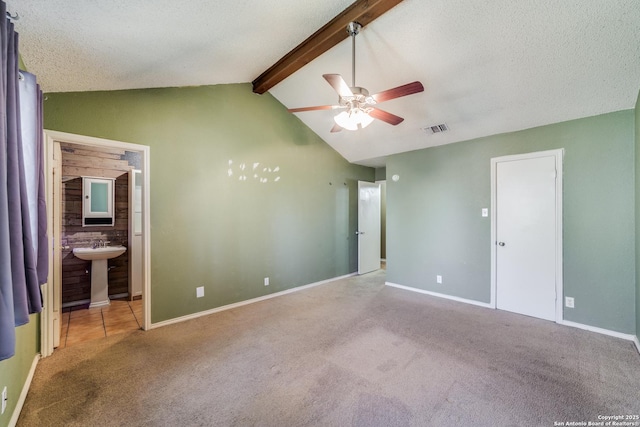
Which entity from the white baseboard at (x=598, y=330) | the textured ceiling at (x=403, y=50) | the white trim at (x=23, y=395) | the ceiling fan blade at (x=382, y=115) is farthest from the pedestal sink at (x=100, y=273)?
the white baseboard at (x=598, y=330)

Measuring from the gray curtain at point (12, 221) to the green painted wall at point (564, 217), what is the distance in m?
4.49

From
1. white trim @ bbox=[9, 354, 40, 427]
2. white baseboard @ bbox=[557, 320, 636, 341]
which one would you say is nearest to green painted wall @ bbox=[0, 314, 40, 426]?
white trim @ bbox=[9, 354, 40, 427]

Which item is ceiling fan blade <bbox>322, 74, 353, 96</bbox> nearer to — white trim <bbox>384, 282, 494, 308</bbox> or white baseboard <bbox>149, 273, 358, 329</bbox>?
white baseboard <bbox>149, 273, 358, 329</bbox>

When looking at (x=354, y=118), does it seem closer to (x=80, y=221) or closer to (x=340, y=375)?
(x=340, y=375)

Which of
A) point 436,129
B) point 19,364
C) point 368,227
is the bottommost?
point 19,364

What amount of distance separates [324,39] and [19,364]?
3.69m

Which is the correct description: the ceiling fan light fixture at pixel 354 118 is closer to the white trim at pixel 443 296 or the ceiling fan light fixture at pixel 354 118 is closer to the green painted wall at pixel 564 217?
the green painted wall at pixel 564 217

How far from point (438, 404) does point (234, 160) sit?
354 cm

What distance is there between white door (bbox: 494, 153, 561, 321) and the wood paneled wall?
5.85 metres

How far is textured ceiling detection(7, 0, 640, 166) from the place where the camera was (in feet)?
6.10

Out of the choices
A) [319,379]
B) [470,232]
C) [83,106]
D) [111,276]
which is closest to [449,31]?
[470,232]

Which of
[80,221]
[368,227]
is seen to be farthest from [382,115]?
[80,221]

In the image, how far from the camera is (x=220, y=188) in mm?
3641

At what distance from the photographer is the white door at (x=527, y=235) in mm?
3309
